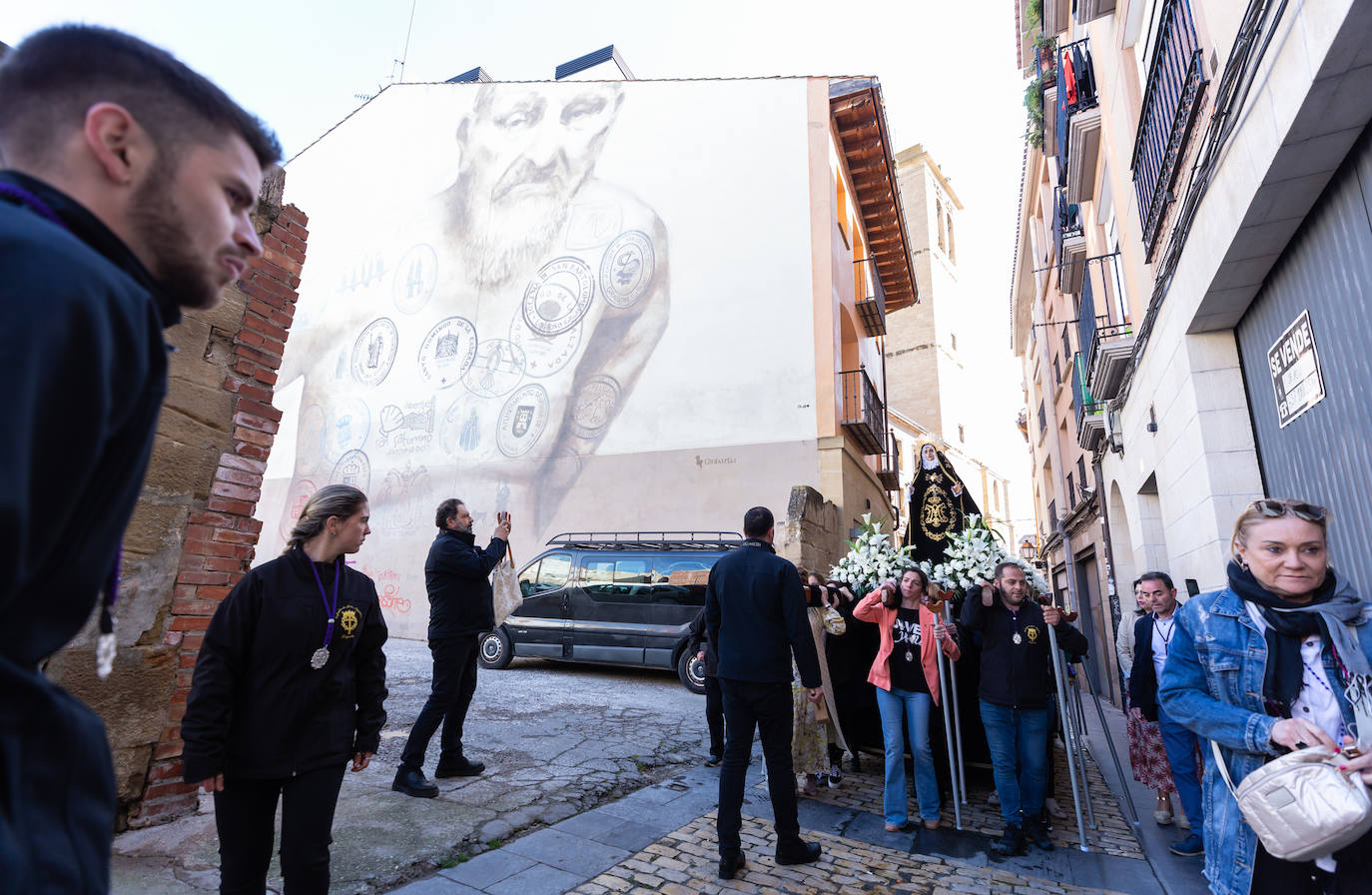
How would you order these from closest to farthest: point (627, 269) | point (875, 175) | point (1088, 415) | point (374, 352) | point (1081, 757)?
point (1081, 757), point (1088, 415), point (627, 269), point (875, 175), point (374, 352)

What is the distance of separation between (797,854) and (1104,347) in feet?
23.6

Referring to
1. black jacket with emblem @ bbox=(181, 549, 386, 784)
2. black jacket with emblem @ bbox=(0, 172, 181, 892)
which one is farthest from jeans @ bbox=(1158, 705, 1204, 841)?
black jacket with emblem @ bbox=(0, 172, 181, 892)

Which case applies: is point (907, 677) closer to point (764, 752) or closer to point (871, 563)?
point (871, 563)

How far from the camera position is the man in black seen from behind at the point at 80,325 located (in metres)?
0.68

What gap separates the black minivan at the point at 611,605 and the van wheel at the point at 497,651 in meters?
0.02

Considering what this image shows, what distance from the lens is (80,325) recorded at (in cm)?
71

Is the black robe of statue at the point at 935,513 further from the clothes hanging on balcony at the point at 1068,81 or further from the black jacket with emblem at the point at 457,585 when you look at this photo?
the clothes hanging on balcony at the point at 1068,81

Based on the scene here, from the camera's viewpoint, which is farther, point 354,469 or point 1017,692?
point 354,469

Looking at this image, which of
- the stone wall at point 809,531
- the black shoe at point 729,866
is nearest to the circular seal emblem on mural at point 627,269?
the stone wall at point 809,531

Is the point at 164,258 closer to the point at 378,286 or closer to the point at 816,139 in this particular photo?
the point at 816,139

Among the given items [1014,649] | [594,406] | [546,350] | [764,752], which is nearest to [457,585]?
[764,752]

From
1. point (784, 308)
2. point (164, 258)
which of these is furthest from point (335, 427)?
point (164, 258)

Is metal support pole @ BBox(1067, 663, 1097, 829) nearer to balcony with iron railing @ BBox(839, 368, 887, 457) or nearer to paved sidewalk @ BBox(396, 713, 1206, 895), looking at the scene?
paved sidewalk @ BBox(396, 713, 1206, 895)

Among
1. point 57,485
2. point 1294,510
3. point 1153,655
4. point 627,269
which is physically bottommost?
point 1153,655
